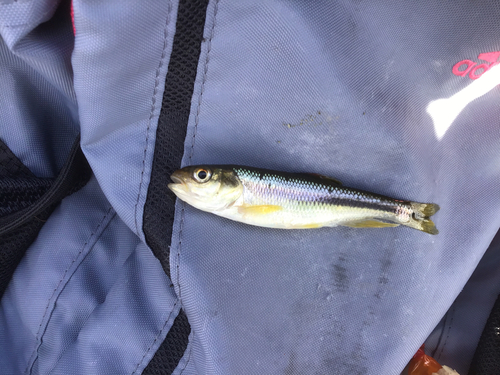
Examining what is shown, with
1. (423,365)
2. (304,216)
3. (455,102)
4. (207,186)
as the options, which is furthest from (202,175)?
(423,365)

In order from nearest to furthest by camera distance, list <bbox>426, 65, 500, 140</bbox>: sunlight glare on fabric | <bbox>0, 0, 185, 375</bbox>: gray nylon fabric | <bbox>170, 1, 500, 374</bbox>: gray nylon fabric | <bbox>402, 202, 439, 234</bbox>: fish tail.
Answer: <bbox>0, 0, 185, 375</bbox>: gray nylon fabric
<bbox>170, 1, 500, 374</bbox>: gray nylon fabric
<bbox>402, 202, 439, 234</bbox>: fish tail
<bbox>426, 65, 500, 140</bbox>: sunlight glare on fabric

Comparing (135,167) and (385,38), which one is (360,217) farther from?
(135,167)

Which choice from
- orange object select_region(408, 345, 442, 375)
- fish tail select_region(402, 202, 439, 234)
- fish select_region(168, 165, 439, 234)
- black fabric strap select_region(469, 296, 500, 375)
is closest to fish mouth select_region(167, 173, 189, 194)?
fish select_region(168, 165, 439, 234)

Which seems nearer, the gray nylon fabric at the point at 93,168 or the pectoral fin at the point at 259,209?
the gray nylon fabric at the point at 93,168

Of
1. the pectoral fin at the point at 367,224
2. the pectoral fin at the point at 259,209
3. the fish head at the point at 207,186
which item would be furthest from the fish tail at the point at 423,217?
the fish head at the point at 207,186

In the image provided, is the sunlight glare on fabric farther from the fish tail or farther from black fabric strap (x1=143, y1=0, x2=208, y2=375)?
black fabric strap (x1=143, y1=0, x2=208, y2=375)

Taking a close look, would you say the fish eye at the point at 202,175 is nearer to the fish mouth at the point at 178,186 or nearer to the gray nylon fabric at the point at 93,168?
the fish mouth at the point at 178,186

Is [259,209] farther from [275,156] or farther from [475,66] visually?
[475,66]

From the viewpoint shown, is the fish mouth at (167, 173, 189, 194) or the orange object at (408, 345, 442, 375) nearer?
the fish mouth at (167, 173, 189, 194)
